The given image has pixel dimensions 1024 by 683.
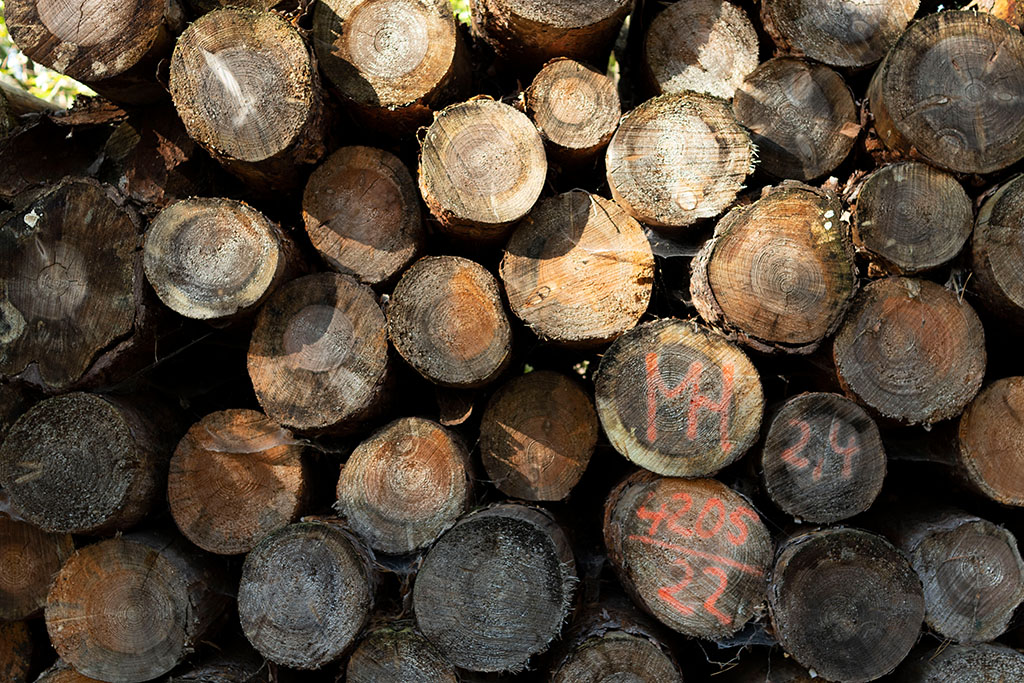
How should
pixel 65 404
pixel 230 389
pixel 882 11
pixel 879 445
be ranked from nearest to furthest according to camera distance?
1. pixel 879 445
2. pixel 65 404
3. pixel 882 11
4. pixel 230 389

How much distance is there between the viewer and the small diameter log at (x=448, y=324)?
2672mm

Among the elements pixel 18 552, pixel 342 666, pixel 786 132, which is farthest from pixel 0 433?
pixel 786 132

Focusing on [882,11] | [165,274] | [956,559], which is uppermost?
[882,11]

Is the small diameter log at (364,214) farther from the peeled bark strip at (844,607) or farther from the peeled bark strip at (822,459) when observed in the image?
the peeled bark strip at (844,607)

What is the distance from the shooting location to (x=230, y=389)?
3.41 metres

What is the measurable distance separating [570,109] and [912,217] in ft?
4.26

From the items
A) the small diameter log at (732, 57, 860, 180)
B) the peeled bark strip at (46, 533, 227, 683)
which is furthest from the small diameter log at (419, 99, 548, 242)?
the peeled bark strip at (46, 533, 227, 683)

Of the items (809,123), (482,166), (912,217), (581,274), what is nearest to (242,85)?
(482,166)

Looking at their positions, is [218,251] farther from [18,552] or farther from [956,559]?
[956,559]

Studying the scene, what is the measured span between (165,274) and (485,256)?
1.20 m

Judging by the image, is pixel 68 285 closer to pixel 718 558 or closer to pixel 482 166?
pixel 482 166

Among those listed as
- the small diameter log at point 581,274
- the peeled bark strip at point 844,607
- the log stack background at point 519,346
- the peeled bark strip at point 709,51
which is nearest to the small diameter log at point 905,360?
the log stack background at point 519,346

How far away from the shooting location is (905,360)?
8.51 feet

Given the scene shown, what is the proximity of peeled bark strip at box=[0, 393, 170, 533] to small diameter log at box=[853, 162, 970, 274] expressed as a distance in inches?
111
